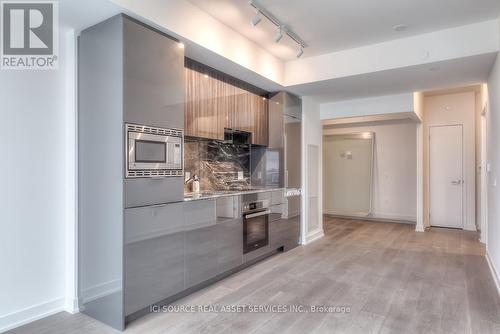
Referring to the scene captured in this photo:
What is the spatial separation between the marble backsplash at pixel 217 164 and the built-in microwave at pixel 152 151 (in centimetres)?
92

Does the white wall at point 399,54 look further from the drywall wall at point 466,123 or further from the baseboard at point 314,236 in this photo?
the drywall wall at point 466,123

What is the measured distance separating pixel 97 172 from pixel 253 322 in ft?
5.71

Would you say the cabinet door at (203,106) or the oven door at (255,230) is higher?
the cabinet door at (203,106)

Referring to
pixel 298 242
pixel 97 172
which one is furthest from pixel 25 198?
pixel 298 242

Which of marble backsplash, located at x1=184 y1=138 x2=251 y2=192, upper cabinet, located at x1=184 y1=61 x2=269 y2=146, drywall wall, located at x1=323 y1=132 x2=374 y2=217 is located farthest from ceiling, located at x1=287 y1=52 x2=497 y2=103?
drywall wall, located at x1=323 y1=132 x2=374 y2=217

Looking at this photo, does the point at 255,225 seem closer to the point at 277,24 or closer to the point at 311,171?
the point at 311,171

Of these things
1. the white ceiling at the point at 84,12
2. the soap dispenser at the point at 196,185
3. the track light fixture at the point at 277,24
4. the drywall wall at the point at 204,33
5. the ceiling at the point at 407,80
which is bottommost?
the soap dispenser at the point at 196,185

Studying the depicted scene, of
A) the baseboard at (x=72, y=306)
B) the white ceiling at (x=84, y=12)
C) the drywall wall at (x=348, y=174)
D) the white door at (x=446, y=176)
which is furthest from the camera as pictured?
the drywall wall at (x=348, y=174)

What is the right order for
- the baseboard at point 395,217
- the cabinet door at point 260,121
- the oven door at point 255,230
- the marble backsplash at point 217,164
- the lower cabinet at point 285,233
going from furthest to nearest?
the baseboard at point 395,217, the cabinet door at point 260,121, the lower cabinet at point 285,233, the marble backsplash at point 217,164, the oven door at point 255,230

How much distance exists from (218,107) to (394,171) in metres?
5.10

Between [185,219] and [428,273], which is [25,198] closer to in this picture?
[185,219]

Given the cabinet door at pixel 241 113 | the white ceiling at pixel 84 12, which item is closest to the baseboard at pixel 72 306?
the white ceiling at pixel 84 12

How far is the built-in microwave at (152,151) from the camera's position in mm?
2336

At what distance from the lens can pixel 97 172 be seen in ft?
8.04
